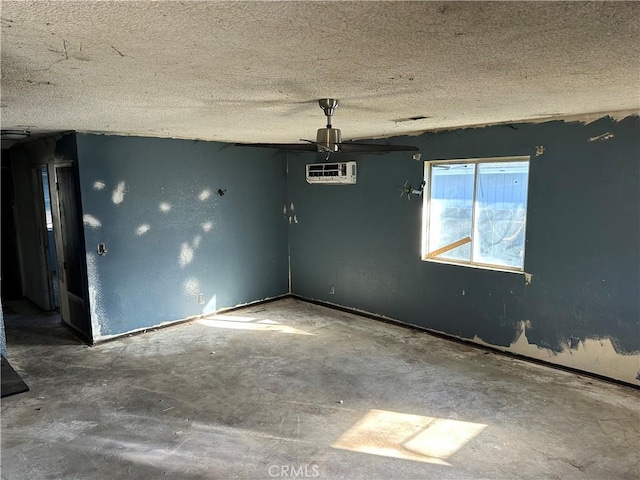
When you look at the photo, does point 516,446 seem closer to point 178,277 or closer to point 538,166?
point 538,166

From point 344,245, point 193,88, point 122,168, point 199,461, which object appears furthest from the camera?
point 344,245

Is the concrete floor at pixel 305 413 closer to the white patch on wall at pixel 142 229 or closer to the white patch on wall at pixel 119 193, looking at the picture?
the white patch on wall at pixel 142 229

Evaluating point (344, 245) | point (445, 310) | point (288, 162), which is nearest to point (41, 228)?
point (288, 162)

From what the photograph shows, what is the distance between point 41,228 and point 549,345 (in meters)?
6.23

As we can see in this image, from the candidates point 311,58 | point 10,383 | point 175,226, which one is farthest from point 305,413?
point 175,226

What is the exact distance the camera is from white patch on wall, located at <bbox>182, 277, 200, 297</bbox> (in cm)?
541

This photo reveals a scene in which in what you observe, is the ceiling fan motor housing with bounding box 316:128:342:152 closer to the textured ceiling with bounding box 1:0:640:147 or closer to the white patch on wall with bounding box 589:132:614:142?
the textured ceiling with bounding box 1:0:640:147

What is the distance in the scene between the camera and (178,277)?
532 cm

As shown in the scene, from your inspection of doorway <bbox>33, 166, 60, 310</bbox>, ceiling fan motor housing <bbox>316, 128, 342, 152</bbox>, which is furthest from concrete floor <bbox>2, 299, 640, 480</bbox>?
ceiling fan motor housing <bbox>316, 128, 342, 152</bbox>

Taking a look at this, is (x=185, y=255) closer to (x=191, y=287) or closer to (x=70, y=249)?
(x=191, y=287)

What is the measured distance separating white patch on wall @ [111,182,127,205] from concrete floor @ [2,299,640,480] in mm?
1587

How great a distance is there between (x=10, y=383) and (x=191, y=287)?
403 centimetres

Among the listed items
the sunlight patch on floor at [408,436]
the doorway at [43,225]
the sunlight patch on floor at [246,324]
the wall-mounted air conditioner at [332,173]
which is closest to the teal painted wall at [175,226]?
the sunlight patch on floor at [246,324]

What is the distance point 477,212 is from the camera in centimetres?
451
